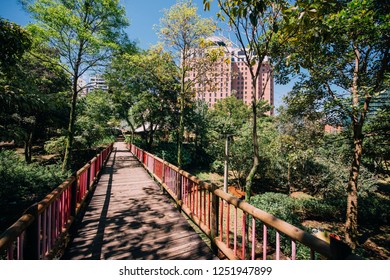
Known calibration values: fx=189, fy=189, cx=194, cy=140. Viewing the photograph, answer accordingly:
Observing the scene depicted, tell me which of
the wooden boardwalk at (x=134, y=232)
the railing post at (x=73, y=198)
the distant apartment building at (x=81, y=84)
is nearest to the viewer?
the wooden boardwalk at (x=134, y=232)

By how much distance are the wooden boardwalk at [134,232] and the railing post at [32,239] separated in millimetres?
995

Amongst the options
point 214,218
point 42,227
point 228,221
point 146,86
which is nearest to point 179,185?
point 214,218

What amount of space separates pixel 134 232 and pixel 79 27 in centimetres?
931

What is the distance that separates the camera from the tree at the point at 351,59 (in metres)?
4.34

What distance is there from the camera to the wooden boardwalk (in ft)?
10.0

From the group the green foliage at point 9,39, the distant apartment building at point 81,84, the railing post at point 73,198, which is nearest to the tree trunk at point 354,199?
the railing post at point 73,198

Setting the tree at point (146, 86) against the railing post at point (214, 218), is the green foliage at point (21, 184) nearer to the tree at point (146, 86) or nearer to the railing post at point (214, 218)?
the tree at point (146, 86)

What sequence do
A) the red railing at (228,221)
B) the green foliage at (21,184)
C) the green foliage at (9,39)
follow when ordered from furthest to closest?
the green foliage at (21,184), the green foliage at (9,39), the red railing at (228,221)

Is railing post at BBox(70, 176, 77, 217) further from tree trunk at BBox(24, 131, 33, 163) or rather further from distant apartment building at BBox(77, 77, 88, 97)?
tree trunk at BBox(24, 131, 33, 163)

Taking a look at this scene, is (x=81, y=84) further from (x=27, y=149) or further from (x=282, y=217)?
(x=282, y=217)

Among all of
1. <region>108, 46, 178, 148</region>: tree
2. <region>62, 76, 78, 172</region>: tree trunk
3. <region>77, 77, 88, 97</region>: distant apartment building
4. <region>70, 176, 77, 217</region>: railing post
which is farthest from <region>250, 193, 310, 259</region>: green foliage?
<region>77, 77, 88, 97</region>: distant apartment building

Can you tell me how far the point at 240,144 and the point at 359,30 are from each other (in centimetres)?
1211

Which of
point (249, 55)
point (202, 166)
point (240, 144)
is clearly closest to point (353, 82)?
point (249, 55)

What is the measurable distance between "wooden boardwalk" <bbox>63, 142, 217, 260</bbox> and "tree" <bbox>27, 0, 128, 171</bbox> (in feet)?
24.5
